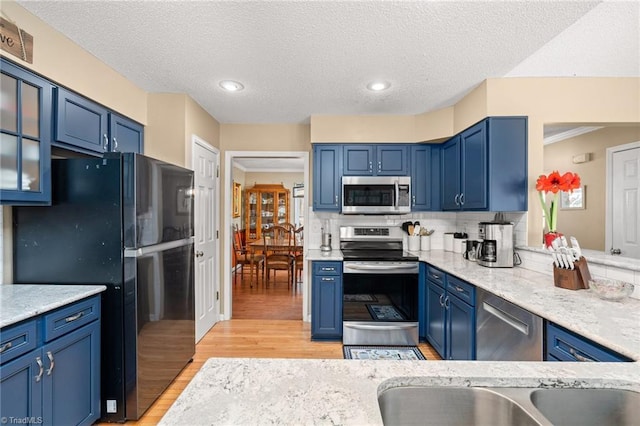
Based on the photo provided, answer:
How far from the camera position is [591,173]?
3.59 meters

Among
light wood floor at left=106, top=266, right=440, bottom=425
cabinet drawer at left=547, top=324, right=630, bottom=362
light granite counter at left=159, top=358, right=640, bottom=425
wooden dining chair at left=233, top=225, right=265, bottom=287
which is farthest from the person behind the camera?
wooden dining chair at left=233, top=225, right=265, bottom=287

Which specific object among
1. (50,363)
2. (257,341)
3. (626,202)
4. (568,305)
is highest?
(626,202)

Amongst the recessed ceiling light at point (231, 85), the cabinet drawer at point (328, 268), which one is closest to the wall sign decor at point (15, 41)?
the recessed ceiling light at point (231, 85)

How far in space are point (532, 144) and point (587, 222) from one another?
213cm

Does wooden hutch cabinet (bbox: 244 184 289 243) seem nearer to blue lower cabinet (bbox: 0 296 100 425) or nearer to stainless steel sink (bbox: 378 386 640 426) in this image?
blue lower cabinet (bbox: 0 296 100 425)

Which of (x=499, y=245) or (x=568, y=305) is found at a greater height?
(x=499, y=245)

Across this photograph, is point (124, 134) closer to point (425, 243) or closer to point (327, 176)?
point (327, 176)

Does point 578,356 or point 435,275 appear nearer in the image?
point 578,356

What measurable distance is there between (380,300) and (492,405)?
2.23 metres

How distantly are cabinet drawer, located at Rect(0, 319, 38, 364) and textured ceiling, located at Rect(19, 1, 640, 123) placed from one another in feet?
5.45

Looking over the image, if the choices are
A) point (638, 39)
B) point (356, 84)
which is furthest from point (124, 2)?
point (638, 39)

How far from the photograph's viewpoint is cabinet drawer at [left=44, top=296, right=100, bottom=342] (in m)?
1.45

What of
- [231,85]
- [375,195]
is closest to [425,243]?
[375,195]

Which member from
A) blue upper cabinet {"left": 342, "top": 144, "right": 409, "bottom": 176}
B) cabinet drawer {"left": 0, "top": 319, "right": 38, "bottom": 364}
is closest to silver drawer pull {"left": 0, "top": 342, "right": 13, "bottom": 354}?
cabinet drawer {"left": 0, "top": 319, "right": 38, "bottom": 364}
